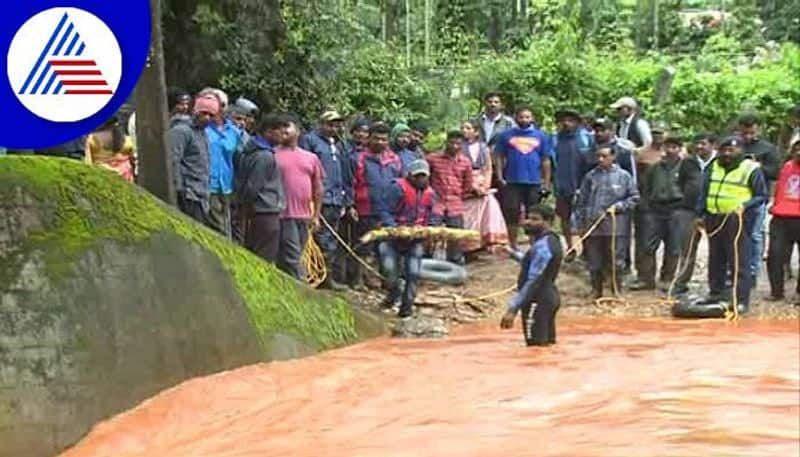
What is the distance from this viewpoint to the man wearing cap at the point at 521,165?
14.8 meters

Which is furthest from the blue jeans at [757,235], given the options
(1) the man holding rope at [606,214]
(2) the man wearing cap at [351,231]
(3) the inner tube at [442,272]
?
(2) the man wearing cap at [351,231]

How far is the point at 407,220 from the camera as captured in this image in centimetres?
1324

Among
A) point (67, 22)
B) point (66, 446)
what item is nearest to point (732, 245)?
point (66, 446)

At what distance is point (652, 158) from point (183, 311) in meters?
7.79

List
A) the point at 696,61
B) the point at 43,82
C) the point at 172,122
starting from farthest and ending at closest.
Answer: the point at 696,61 → the point at 172,122 → the point at 43,82

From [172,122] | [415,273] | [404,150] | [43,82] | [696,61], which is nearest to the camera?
[43,82]

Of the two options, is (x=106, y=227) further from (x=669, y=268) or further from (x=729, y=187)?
(x=669, y=268)

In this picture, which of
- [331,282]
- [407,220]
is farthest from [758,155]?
[331,282]

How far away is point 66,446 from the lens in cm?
748

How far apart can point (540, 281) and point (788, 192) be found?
468 centimetres

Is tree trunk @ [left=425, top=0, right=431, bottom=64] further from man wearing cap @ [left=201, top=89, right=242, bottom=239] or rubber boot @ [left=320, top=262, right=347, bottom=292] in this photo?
man wearing cap @ [left=201, top=89, right=242, bottom=239]

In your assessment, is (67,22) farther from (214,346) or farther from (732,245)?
(732,245)

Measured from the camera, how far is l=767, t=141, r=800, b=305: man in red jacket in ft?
44.3

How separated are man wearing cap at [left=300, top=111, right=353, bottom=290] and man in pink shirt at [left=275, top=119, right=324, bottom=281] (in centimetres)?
78
